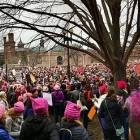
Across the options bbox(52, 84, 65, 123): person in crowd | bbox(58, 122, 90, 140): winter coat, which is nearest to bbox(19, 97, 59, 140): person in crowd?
bbox(58, 122, 90, 140): winter coat

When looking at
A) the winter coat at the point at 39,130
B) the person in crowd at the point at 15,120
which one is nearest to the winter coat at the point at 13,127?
the person in crowd at the point at 15,120

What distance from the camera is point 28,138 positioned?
13.6ft

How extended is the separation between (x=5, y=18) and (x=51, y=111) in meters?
6.38

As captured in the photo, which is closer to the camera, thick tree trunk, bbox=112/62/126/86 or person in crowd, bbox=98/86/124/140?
person in crowd, bbox=98/86/124/140

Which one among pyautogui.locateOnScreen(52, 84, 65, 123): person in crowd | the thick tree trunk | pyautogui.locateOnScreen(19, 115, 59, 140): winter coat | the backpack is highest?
the thick tree trunk

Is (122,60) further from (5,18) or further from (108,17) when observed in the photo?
(5,18)

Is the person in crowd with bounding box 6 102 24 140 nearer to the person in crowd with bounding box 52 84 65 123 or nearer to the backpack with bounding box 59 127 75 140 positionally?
the backpack with bounding box 59 127 75 140

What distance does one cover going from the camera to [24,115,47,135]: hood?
4.04 meters

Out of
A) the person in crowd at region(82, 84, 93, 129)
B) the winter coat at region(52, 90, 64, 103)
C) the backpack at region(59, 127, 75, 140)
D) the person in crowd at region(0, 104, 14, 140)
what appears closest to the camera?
the person in crowd at region(0, 104, 14, 140)

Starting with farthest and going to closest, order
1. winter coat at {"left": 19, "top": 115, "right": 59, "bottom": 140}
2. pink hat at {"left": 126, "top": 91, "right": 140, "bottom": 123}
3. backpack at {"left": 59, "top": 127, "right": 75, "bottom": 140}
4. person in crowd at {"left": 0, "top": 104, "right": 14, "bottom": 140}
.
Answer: backpack at {"left": 59, "top": 127, "right": 75, "bottom": 140} < pink hat at {"left": 126, "top": 91, "right": 140, "bottom": 123} < winter coat at {"left": 19, "top": 115, "right": 59, "bottom": 140} < person in crowd at {"left": 0, "top": 104, "right": 14, "bottom": 140}

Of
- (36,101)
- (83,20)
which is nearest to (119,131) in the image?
(36,101)

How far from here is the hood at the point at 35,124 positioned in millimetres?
4043

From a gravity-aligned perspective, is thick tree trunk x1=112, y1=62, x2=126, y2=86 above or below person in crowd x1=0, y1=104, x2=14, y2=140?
above

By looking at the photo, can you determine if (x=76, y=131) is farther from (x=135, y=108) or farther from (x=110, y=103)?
(x=110, y=103)
